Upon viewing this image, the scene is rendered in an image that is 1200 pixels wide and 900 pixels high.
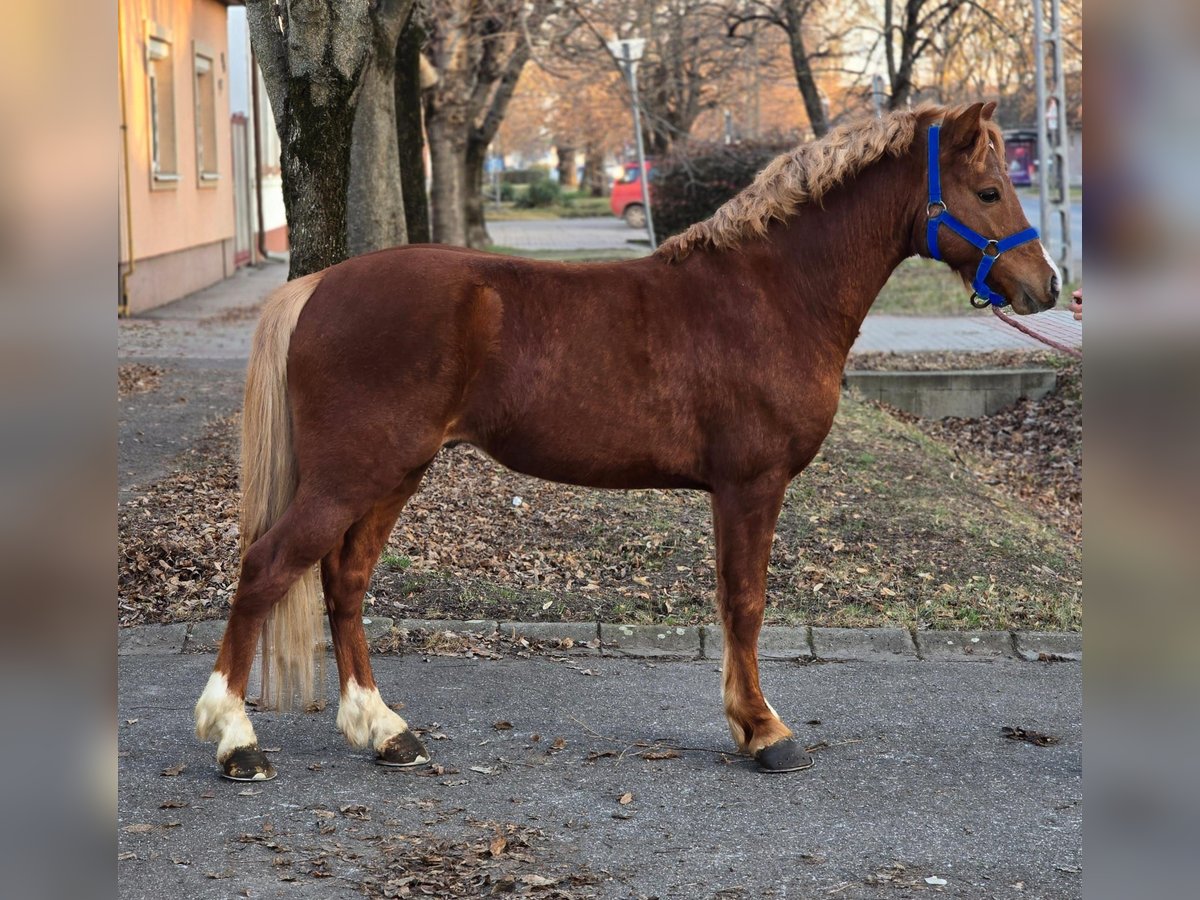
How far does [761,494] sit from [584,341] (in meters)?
0.78

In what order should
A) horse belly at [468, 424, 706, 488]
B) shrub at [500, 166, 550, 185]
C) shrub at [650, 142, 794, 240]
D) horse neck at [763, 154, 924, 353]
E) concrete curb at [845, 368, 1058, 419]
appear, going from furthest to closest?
shrub at [500, 166, 550, 185], shrub at [650, 142, 794, 240], concrete curb at [845, 368, 1058, 419], horse neck at [763, 154, 924, 353], horse belly at [468, 424, 706, 488]

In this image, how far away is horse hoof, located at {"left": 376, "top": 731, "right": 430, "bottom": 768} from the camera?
4.38m

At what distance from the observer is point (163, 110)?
19.2m

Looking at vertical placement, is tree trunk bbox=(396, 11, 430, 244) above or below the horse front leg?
above

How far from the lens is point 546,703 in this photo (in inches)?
200

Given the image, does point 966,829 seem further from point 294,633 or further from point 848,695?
point 294,633

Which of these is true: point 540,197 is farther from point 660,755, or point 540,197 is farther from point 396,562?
point 660,755

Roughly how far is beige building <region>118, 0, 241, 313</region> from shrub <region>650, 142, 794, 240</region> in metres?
8.21

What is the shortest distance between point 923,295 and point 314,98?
1415cm

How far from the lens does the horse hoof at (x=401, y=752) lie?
4.38 meters

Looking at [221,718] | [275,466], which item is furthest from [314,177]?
[221,718]

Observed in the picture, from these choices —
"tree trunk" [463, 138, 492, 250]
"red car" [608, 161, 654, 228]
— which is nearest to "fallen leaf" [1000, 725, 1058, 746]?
"tree trunk" [463, 138, 492, 250]

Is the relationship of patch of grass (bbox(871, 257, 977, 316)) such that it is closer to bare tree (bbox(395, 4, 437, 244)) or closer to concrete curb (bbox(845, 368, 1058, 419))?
concrete curb (bbox(845, 368, 1058, 419))
